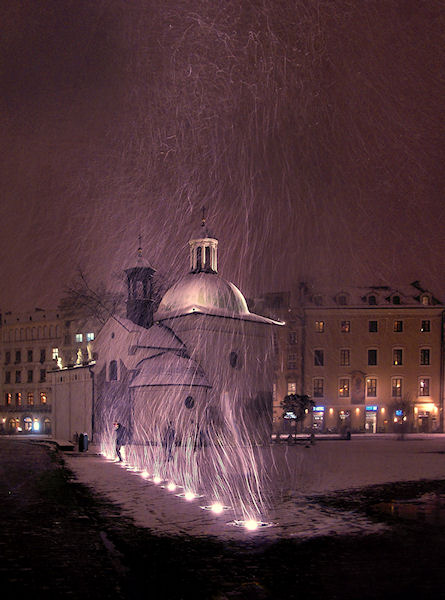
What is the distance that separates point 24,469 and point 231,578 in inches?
783

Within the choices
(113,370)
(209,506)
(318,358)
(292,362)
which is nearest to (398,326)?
(318,358)

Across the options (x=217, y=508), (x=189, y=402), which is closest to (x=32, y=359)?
(x=189, y=402)

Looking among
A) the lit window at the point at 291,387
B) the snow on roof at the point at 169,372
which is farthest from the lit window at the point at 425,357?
the snow on roof at the point at 169,372

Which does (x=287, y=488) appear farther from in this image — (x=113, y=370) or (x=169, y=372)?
(x=113, y=370)

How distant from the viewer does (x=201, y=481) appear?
21.6m

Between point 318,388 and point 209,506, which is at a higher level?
point 318,388

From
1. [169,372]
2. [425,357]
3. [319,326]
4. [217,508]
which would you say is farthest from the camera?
[319,326]

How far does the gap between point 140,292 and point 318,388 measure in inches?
829

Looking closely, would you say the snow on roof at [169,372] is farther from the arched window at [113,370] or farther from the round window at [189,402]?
the arched window at [113,370]

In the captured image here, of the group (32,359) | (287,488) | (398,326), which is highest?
(398,326)

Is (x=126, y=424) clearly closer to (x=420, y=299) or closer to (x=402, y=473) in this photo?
(x=402, y=473)

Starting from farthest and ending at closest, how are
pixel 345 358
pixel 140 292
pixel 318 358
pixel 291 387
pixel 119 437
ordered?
pixel 291 387 → pixel 318 358 → pixel 345 358 → pixel 140 292 → pixel 119 437

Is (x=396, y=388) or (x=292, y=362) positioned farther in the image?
(x=292, y=362)

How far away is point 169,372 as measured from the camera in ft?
145
